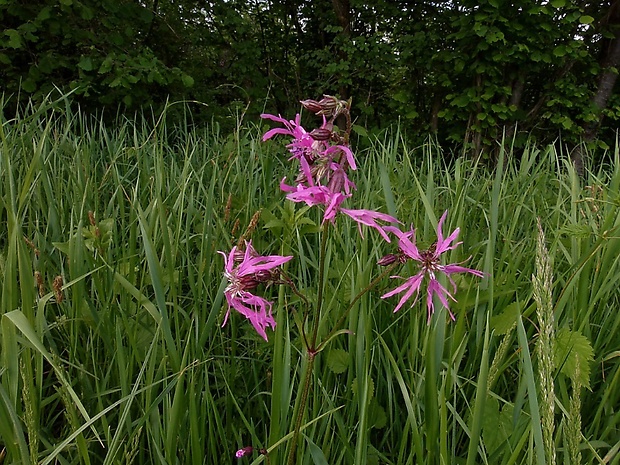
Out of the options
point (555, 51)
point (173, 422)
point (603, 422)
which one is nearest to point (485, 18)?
point (555, 51)

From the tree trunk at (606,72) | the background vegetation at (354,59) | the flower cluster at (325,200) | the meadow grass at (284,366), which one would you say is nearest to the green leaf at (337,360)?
the meadow grass at (284,366)

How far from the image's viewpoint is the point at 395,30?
5473mm

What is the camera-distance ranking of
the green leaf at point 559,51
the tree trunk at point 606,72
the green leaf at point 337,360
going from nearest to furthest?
the green leaf at point 337,360 < the green leaf at point 559,51 < the tree trunk at point 606,72

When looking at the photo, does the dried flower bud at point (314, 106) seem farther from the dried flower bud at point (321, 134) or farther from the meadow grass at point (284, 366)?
the meadow grass at point (284, 366)

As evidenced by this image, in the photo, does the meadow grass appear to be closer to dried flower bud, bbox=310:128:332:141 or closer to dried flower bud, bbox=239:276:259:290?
dried flower bud, bbox=239:276:259:290

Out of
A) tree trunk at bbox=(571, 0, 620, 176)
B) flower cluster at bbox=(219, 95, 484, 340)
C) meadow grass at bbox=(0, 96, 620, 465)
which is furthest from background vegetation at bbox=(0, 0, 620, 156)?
flower cluster at bbox=(219, 95, 484, 340)

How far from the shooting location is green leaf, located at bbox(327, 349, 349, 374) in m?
0.97

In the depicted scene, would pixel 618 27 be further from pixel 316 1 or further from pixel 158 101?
pixel 158 101

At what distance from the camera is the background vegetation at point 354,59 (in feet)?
13.1

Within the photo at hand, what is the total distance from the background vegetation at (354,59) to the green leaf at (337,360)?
132 inches

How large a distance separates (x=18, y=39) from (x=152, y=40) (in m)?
1.56

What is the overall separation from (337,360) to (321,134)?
0.49 meters

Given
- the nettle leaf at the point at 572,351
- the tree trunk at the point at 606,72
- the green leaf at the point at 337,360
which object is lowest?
the green leaf at the point at 337,360

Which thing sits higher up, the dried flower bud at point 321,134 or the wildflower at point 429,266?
the dried flower bud at point 321,134
